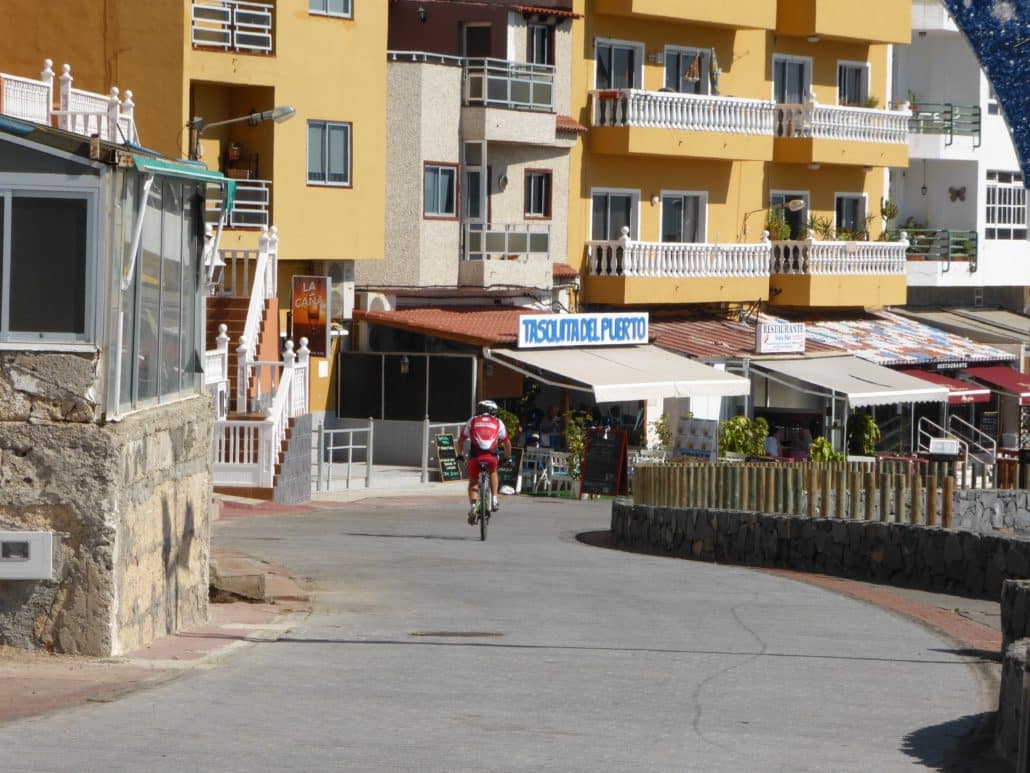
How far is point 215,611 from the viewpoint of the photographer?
15.9 m

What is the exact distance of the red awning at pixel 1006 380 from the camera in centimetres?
4641

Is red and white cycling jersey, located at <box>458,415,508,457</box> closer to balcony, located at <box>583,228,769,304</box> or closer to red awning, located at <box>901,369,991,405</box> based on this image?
balcony, located at <box>583,228,769,304</box>

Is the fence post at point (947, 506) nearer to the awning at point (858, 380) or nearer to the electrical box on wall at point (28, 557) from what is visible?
the electrical box on wall at point (28, 557)

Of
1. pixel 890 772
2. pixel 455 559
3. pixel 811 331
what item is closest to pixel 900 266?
pixel 811 331

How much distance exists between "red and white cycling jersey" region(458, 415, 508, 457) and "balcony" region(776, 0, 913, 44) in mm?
24997

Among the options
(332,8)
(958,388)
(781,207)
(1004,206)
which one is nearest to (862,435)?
(958,388)

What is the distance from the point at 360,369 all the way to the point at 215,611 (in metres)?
22.7

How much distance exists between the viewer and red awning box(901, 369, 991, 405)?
4347 cm

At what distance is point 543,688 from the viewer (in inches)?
492

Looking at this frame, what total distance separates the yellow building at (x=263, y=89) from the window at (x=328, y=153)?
0.02 meters

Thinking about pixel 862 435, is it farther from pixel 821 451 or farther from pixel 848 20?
pixel 848 20

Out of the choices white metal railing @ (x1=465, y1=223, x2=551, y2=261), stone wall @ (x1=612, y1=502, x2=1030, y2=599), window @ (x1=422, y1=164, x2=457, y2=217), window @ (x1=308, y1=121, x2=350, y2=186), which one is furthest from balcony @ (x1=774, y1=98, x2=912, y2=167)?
stone wall @ (x1=612, y1=502, x2=1030, y2=599)

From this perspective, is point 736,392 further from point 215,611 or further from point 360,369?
point 215,611

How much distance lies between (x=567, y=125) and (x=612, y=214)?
3.32 m
